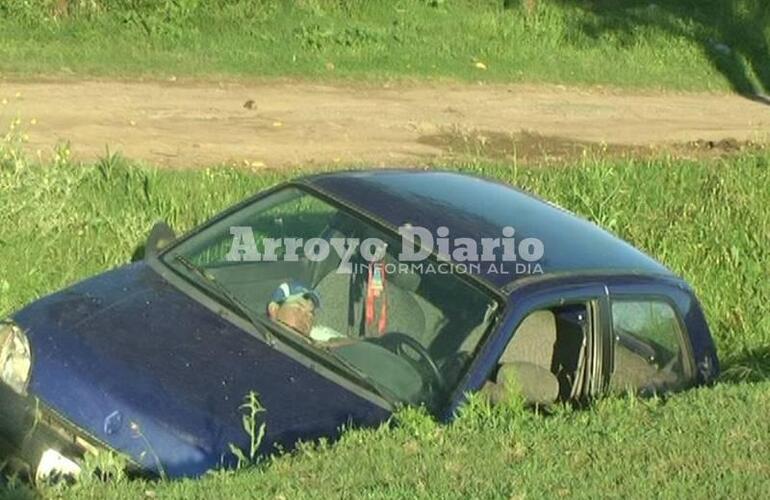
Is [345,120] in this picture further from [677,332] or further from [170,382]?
[170,382]

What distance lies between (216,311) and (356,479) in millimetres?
1471

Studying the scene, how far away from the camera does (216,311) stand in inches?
242

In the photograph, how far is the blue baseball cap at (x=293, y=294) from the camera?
621cm

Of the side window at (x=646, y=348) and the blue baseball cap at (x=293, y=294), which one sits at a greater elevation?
the blue baseball cap at (x=293, y=294)

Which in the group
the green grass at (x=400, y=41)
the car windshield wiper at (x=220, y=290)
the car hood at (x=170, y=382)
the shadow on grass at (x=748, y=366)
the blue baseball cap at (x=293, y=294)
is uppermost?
the blue baseball cap at (x=293, y=294)

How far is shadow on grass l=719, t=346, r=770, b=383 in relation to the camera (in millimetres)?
7586

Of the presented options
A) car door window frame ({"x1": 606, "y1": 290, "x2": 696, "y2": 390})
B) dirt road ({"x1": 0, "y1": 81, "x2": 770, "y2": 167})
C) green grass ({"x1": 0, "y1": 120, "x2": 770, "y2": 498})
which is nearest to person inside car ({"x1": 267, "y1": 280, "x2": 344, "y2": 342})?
green grass ({"x1": 0, "y1": 120, "x2": 770, "y2": 498})

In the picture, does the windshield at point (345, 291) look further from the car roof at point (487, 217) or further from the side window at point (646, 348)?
the side window at point (646, 348)

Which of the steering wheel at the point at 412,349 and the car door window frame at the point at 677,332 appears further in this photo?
the car door window frame at the point at 677,332

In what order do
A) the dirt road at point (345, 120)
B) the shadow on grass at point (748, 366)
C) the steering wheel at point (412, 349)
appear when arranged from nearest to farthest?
the steering wheel at point (412, 349) → the shadow on grass at point (748, 366) → the dirt road at point (345, 120)

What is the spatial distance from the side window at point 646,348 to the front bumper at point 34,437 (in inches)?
82.5

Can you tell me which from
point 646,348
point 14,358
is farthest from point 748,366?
point 14,358

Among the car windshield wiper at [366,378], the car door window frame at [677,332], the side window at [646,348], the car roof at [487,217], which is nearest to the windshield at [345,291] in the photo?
the car windshield wiper at [366,378]

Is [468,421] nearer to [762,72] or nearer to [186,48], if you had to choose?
[186,48]
